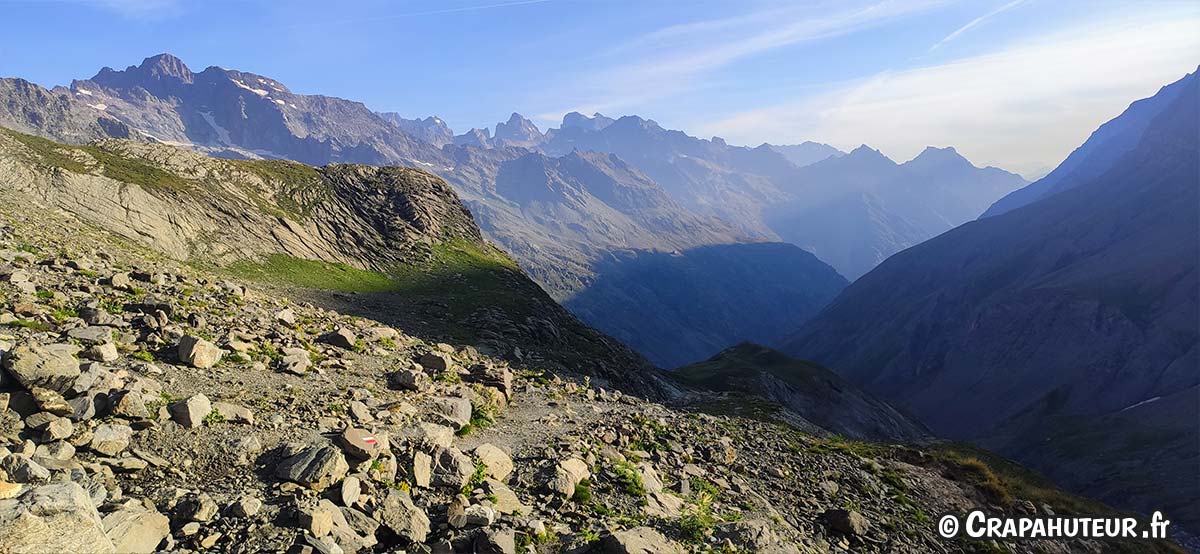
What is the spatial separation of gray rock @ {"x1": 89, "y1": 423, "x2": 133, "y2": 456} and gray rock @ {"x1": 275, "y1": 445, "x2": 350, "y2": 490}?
286 centimetres

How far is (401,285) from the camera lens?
66500 mm

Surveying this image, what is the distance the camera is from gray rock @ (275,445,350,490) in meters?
12.1

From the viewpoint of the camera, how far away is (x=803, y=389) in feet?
343

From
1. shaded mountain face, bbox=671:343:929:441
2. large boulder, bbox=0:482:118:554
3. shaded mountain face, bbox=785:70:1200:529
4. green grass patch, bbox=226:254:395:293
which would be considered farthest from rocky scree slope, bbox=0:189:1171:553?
shaded mountain face, bbox=785:70:1200:529

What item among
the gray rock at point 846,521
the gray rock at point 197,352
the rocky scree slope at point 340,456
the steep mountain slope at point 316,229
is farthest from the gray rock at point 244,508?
the steep mountain slope at point 316,229

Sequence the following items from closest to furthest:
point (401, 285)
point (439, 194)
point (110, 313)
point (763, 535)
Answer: point (763, 535) → point (110, 313) → point (401, 285) → point (439, 194)

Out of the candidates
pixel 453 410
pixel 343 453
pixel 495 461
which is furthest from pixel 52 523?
pixel 453 410

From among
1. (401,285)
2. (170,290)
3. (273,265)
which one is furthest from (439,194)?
(170,290)

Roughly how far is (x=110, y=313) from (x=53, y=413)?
833 centimetres

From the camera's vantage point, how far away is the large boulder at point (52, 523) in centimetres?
772

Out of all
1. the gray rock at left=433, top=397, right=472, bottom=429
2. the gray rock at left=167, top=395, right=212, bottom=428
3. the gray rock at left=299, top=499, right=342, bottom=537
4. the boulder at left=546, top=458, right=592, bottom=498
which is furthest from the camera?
the gray rock at left=433, top=397, right=472, bottom=429

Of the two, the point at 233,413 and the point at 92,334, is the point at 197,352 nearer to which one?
the point at 92,334

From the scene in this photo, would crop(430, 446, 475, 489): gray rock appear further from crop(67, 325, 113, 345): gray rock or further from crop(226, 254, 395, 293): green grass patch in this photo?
crop(226, 254, 395, 293): green grass patch

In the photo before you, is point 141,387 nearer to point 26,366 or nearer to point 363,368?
point 26,366
